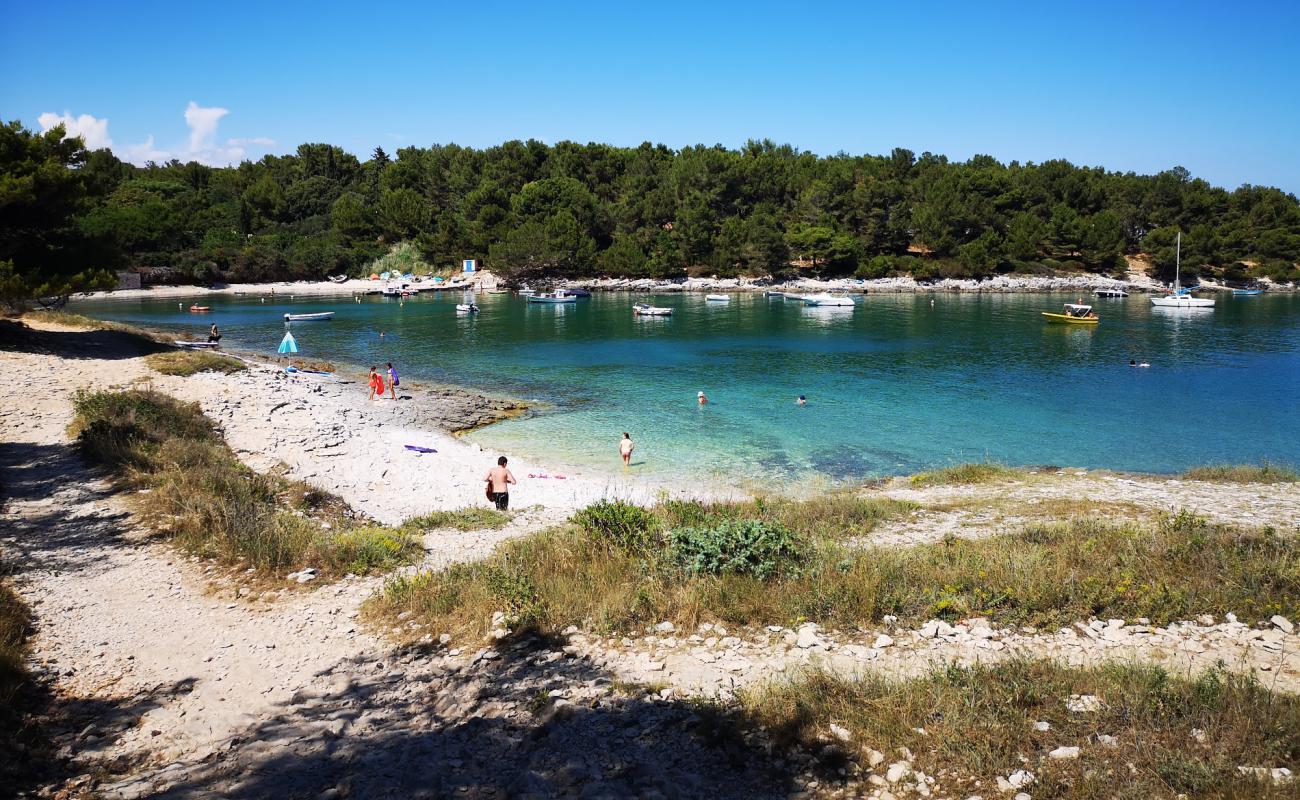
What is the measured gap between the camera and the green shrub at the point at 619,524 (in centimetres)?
1184

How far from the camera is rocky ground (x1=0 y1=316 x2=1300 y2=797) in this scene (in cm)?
618

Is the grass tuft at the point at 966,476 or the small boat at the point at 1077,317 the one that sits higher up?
the small boat at the point at 1077,317

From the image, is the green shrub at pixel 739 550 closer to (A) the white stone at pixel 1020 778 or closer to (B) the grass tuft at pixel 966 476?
(A) the white stone at pixel 1020 778

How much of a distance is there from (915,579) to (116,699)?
946cm

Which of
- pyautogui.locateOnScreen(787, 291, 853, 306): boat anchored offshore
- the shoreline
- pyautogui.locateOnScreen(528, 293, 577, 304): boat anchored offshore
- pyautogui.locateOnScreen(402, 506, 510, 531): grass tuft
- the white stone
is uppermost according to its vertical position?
the shoreline

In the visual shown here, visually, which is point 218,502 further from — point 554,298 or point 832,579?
point 554,298

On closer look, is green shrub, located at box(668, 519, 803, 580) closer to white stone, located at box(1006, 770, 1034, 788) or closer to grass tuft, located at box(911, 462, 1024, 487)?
white stone, located at box(1006, 770, 1034, 788)

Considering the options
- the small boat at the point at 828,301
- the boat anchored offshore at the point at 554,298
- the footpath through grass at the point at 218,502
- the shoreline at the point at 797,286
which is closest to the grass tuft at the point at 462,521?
the footpath through grass at the point at 218,502

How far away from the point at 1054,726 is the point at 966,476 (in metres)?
15.2

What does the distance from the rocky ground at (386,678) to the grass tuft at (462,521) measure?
1976 mm

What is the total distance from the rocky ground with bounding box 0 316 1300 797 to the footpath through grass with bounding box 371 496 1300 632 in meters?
0.34

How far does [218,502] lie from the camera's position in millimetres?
13039

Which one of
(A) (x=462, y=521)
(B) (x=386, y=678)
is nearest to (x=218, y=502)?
(A) (x=462, y=521)

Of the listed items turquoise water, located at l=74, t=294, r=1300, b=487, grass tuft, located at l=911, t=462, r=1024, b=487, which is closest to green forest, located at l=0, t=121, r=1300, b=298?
turquoise water, located at l=74, t=294, r=1300, b=487
